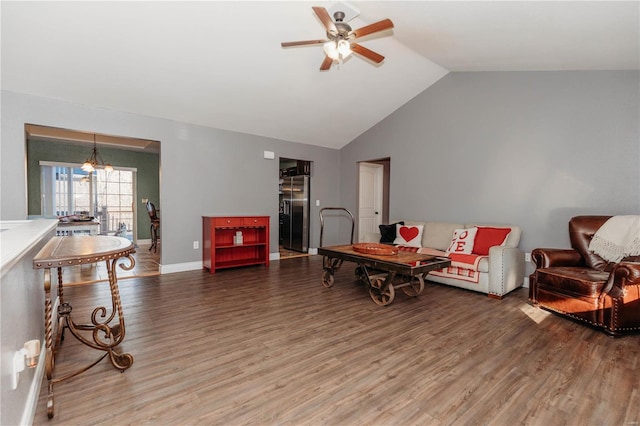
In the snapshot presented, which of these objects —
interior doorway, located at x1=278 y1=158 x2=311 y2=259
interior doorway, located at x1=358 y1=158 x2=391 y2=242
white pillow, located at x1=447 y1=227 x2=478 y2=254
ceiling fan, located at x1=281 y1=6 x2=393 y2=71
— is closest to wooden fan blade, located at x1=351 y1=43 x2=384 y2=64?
ceiling fan, located at x1=281 y1=6 x2=393 y2=71

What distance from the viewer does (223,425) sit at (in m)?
1.53

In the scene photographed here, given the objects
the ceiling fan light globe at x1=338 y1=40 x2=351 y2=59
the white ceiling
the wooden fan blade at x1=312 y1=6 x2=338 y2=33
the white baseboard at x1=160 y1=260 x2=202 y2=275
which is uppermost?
the white ceiling

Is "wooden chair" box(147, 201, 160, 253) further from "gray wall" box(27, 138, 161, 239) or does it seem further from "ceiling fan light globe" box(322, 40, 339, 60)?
"ceiling fan light globe" box(322, 40, 339, 60)

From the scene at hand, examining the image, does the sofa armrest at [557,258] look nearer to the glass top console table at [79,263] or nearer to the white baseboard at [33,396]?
the glass top console table at [79,263]

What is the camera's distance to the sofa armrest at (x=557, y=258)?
3303 millimetres

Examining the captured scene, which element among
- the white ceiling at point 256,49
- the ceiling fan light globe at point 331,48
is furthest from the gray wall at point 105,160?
the ceiling fan light globe at point 331,48

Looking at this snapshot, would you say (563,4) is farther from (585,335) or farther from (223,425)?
(223,425)

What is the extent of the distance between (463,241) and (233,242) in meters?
3.65

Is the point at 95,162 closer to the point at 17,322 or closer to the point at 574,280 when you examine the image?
the point at 17,322

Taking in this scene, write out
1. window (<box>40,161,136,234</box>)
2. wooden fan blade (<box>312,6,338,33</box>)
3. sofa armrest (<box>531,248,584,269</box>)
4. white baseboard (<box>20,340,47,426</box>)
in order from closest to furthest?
white baseboard (<box>20,340,47,426</box>)
wooden fan blade (<box>312,6,338,33</box>)
sofa armrest (<box>531,248,584,269</box>)
window (<box>40,161,136,234</box>)

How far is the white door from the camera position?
675 centimetres

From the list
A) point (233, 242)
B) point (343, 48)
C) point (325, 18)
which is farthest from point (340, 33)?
point (233, 242)

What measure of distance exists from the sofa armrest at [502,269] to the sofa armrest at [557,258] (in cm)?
33

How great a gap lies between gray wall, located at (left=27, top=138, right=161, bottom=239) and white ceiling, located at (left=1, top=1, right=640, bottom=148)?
3910mm
